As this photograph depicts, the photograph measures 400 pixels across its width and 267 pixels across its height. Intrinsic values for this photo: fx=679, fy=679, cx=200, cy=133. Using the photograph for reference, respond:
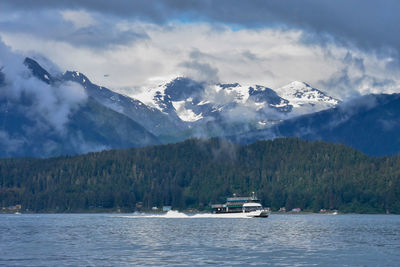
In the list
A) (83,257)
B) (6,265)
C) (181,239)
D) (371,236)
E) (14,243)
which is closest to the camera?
(6,265)

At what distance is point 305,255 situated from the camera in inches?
5468

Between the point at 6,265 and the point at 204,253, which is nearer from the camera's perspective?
the point at 6,265

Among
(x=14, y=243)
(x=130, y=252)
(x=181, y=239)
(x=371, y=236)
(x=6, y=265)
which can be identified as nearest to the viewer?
(x=6, y=265)

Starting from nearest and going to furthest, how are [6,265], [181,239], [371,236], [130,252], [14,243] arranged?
[6,265] → [130,252] → [14,243] → [181,239] → [371,236]

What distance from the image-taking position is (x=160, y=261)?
128 metres

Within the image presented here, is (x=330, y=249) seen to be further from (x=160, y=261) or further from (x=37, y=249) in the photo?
(x=37, y=249)

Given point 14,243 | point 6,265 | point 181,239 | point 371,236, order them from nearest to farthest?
point 6,265
point 14,243
point 181,239
point 371,236

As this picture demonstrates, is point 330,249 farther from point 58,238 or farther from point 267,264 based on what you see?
point 58,238

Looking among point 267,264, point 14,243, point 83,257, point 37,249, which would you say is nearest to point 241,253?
point 267,264

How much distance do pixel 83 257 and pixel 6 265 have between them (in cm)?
1746

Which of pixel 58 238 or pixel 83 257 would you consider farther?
pixel 58 238

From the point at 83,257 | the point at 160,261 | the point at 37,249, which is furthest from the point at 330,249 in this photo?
the point at 37,249

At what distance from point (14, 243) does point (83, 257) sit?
40.9 meters

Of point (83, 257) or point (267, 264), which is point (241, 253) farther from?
point (83, 257)
